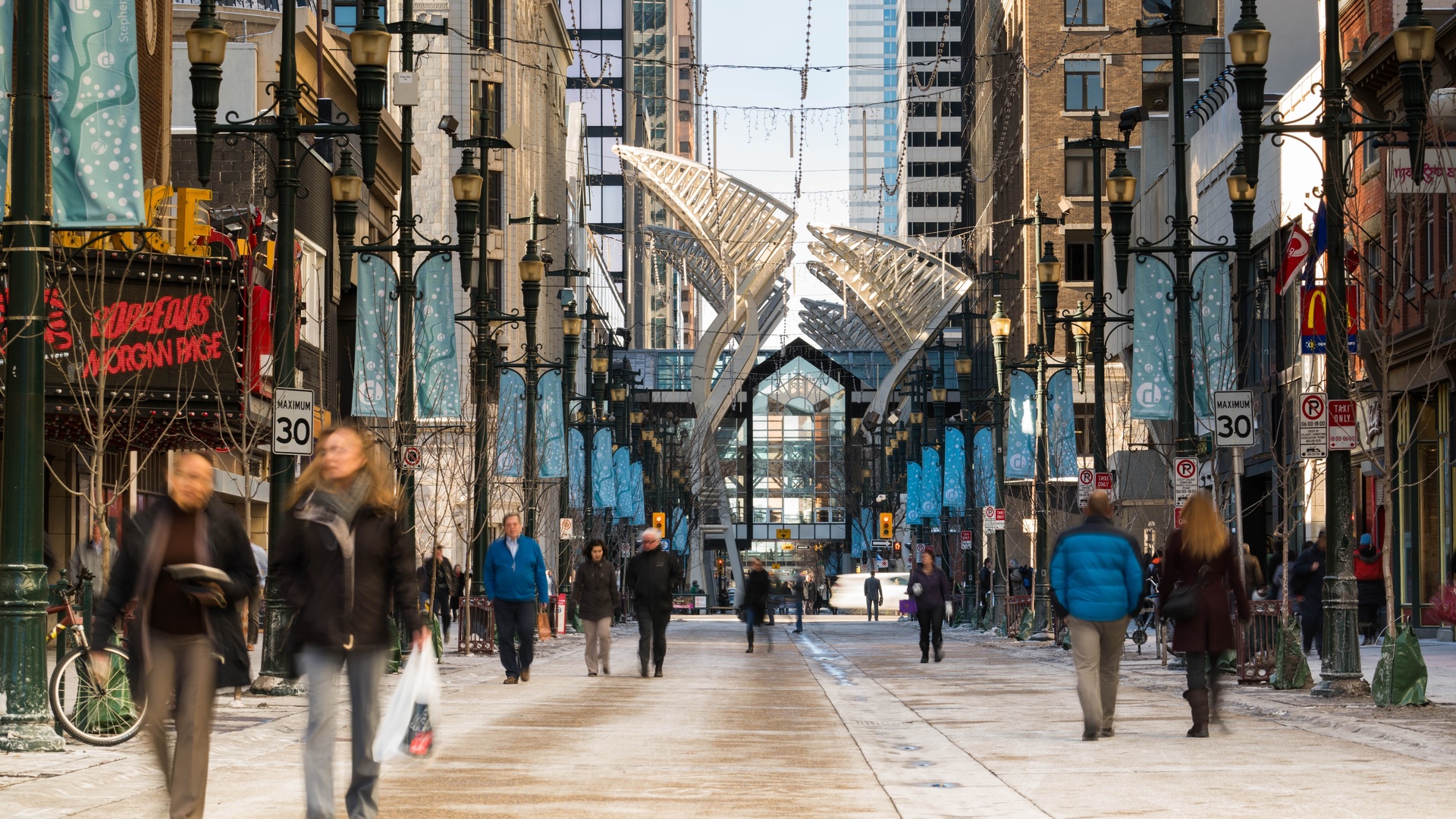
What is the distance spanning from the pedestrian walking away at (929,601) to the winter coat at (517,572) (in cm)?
892

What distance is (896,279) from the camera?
343ft

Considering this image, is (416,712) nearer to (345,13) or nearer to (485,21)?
(345,13)

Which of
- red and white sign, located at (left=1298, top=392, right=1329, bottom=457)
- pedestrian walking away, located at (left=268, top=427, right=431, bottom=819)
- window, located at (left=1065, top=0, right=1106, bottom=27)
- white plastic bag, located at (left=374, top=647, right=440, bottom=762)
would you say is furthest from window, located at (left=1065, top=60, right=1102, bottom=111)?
white plastic bag, located at (left=374, top=647, right=440, bottom=762)

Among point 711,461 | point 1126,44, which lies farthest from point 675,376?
point 1126,44

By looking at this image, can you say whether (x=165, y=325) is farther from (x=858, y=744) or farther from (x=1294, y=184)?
(x=1294, y=184)

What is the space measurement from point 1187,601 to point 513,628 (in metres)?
10.7

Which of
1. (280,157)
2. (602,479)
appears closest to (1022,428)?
(602,479)

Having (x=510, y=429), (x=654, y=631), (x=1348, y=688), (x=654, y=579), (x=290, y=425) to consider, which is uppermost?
(x=510, y=429)

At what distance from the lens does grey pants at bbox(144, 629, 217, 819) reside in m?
8.75

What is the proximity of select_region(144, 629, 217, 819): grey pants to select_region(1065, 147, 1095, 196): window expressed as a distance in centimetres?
7915

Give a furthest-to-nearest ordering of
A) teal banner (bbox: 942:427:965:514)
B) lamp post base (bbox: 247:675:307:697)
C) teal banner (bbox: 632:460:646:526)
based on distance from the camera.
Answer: teal banner (bbox: 632:460:646:526)
teal banner (bbox: 942:427:965:514)
lamp post base (bbox: 247:675:307:697)

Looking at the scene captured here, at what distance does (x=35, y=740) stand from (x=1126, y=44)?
77.8 metres

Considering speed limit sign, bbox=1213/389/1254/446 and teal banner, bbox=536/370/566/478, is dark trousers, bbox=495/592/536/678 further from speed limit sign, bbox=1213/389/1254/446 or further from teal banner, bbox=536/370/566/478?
teal banner, bbox=536/370/566/478

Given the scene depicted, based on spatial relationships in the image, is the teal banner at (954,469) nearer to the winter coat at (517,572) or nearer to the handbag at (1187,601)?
the winter coat at (517,572)
